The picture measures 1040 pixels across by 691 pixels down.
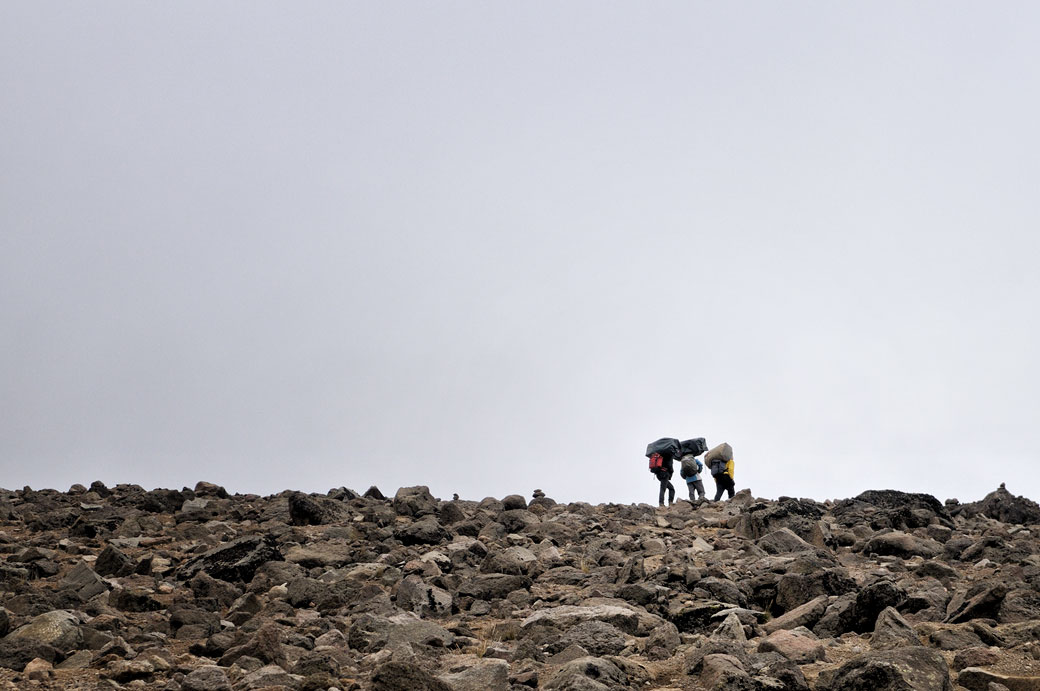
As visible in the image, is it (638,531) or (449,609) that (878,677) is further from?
(638,531)

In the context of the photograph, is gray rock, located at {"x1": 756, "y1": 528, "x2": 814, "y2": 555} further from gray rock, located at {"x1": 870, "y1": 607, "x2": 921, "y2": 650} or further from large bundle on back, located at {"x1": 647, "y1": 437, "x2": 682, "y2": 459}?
large bundle on back, located at {"x1": 647, "y1": 437, "x2": 682, "y2": 459}

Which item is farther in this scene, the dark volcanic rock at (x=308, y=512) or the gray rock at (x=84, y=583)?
the dark volcanic rock at (x=308, y=512)

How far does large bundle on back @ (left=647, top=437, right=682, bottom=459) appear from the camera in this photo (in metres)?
24.9

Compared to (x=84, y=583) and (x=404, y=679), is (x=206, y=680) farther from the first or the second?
(x=84, y=583)

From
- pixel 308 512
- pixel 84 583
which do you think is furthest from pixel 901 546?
pixel 84 583

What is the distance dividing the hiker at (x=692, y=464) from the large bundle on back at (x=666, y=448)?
0.81 feet

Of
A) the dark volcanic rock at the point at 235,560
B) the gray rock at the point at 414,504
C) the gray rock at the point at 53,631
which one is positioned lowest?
the gray rock at the point at 53,631

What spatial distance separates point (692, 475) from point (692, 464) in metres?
0.31

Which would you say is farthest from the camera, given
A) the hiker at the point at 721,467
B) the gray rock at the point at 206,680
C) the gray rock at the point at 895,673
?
the hiker at the point at 721,467

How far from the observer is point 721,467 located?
24.1 metres

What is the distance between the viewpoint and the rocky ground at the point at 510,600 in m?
7.53

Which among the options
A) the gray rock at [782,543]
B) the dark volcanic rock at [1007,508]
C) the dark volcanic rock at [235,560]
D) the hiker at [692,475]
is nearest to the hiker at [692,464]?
the hiker at [692,475]

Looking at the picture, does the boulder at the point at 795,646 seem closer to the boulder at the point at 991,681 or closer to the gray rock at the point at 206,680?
the boulder at the point at 991,681

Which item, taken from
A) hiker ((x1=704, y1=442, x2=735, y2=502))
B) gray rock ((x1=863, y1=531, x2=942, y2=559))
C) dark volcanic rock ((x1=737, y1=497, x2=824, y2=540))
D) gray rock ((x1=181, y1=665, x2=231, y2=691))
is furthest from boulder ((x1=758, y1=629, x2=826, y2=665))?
hiker ((x1=704, y1=442, x2=735, y2=502))
